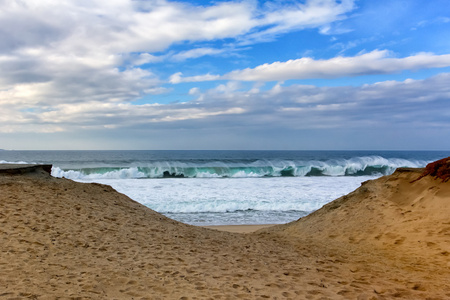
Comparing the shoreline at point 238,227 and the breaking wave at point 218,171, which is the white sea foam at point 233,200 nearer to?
the shoreline at point 238,227

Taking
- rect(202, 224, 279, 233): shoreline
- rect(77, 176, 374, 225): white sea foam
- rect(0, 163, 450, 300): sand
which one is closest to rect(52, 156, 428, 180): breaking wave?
rect(77, 176, 374, 225): white sea foam

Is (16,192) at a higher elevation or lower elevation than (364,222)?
higher

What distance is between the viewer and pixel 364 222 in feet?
26.8

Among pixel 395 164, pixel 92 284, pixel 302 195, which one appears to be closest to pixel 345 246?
pixel 92 284

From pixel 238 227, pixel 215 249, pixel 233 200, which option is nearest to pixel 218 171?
pixel 233 200

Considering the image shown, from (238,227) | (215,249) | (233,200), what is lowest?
(238,227)

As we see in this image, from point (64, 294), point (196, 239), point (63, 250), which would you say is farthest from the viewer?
point (196, 239)

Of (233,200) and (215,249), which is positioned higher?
(215,249)

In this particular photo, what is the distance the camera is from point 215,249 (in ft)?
20.8

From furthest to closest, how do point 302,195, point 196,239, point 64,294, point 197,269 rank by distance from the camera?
point 302,195 → point 196,239 → point 197,269 → point 64,294

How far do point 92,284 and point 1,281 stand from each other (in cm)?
104

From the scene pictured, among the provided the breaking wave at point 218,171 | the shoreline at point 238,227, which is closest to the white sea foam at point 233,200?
the shoreline at point 238,227

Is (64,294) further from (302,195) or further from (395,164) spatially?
(395,164)

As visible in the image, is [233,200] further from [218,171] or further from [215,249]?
[218,171]
